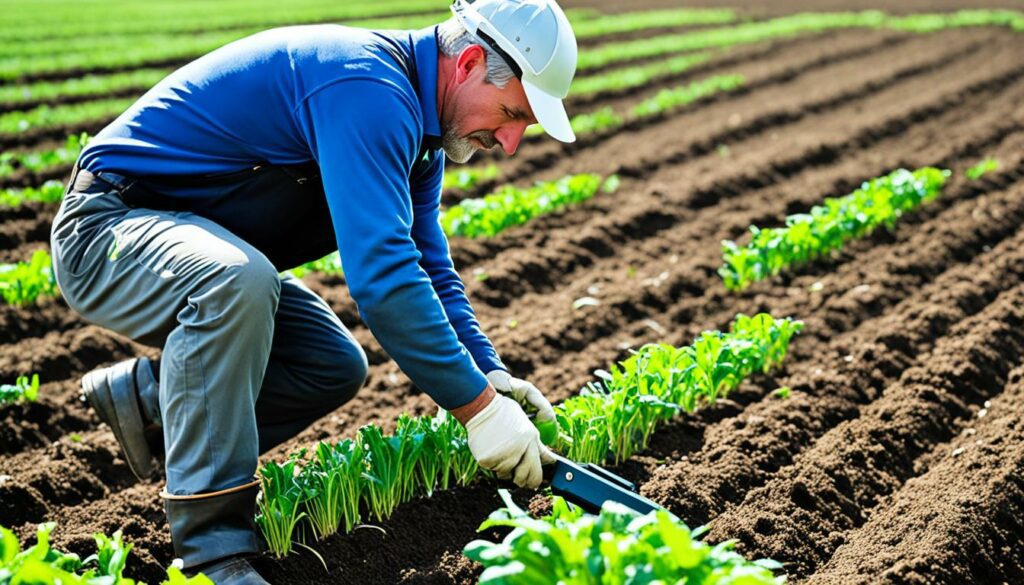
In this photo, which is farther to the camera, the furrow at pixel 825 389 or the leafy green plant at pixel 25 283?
the leafy green plant at pixel 25 283

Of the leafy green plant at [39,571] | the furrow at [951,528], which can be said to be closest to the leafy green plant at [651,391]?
the furrow at [951,528]

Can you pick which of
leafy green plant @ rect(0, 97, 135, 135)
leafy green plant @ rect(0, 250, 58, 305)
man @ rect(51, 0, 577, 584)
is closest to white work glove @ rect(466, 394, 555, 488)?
man @ rect(51, 0, 577, 584)

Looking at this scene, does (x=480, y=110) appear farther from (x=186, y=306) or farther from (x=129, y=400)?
(x=129, y=400)

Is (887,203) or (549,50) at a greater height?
(549,50)

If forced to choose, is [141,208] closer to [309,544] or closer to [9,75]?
[309,544]

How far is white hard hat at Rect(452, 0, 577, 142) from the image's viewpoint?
3.08m

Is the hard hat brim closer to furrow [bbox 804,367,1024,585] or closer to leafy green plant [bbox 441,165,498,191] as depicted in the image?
furrow [bbox 804,367,1024,585]

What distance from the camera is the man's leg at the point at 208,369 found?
2893mm

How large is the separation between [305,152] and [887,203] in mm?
4707

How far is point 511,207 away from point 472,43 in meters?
3.94

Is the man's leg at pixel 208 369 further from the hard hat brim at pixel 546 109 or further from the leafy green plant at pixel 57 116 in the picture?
the leafy green plant at pixel 57 116

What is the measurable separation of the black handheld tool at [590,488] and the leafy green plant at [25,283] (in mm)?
3669

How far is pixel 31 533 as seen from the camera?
356cm

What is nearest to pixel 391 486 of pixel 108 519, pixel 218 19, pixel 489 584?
pixel 108 519
